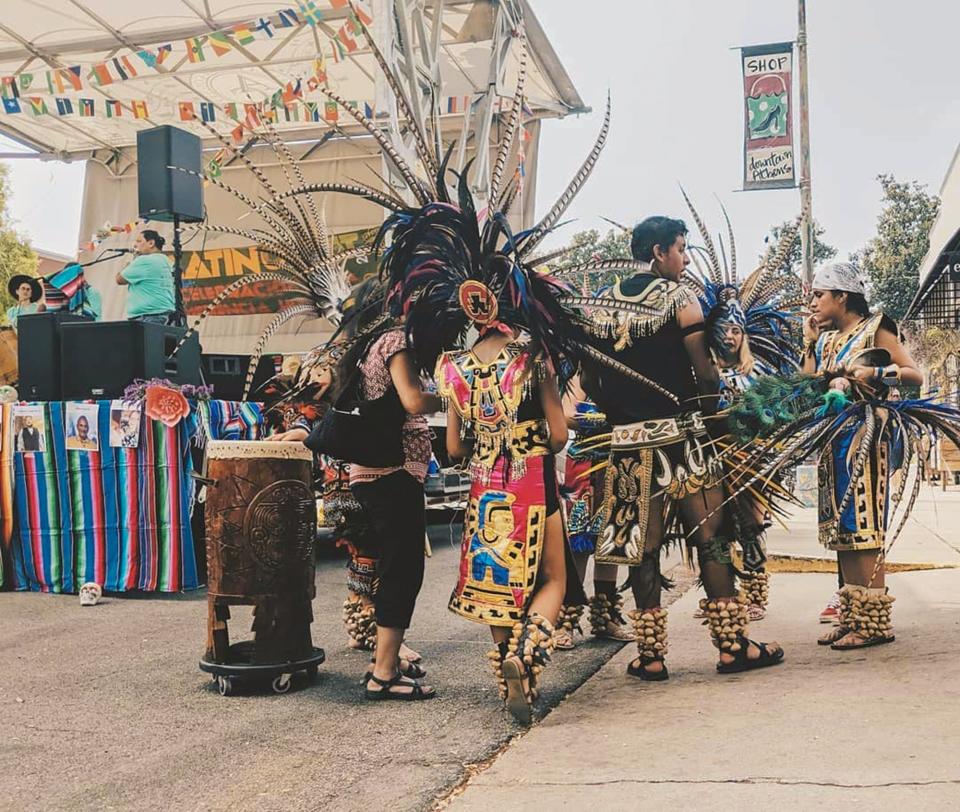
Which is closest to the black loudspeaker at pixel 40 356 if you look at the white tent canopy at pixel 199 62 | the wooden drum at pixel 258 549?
the wooden drum at pixel 258 549

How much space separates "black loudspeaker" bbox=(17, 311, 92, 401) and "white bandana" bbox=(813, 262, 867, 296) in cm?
517

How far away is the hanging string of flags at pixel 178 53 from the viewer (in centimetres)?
1192

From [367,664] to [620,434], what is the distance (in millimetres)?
1606

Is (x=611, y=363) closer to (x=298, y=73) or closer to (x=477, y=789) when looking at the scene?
(x=477, y=789)

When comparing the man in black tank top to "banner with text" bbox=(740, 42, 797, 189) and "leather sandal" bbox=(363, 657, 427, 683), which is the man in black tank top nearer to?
"leather sandal" bbox=(363, 657, 427, 683)

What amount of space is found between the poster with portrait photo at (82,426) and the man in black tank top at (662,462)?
3933mm

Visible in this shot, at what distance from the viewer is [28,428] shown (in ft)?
23.4

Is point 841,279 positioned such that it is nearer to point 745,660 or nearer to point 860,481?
point 860,481

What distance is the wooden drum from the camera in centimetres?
427

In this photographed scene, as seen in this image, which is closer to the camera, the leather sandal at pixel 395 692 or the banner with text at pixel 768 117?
the leather sandal at pixel 395 692

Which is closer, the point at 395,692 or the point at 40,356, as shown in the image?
the point at 395,692

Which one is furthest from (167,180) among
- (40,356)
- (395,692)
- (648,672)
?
(648,672)

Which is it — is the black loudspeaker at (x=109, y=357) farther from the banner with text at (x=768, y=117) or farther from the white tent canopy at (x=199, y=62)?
the banner with text at (x=768, y=117)

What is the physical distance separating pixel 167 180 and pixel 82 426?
238 centimetres
